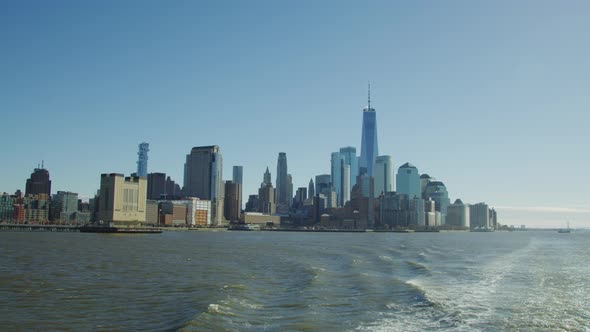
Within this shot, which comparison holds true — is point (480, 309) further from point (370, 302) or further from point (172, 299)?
point (172, 299)

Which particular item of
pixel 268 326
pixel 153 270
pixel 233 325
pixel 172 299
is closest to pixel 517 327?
pixel 268 326

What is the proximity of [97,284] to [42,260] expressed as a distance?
88.8 feet

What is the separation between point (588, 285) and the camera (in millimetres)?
49719

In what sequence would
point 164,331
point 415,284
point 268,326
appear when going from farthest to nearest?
point 415,284 → point 268,326 → point 164,331

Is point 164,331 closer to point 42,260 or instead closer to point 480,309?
point 480,309

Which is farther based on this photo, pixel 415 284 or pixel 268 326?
pixel 415 284

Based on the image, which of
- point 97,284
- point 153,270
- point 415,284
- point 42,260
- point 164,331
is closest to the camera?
point 164,331

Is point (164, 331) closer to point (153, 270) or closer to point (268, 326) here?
point (268, 326)

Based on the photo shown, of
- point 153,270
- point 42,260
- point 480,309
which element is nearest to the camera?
point 480,309

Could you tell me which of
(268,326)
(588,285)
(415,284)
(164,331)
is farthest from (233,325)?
(588,285)

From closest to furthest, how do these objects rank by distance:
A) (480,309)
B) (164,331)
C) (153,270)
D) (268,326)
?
1. (164,331)
2. (268,326)
3. (480,309)
4. (153,270)

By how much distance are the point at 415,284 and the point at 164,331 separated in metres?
26.5

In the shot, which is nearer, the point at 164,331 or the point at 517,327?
the point at 164,331

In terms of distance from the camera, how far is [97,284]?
142 ft
